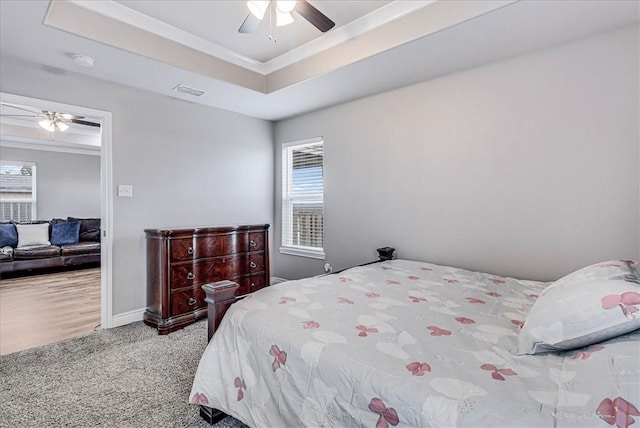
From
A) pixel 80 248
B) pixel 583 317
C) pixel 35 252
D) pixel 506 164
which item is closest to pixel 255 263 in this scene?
pixel 506 164

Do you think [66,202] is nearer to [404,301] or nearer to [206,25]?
[206,25]

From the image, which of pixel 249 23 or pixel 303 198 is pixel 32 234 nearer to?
pixel 303 198

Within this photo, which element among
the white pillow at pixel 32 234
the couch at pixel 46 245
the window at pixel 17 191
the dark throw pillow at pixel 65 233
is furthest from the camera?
Answer: the window at pixel 17 191

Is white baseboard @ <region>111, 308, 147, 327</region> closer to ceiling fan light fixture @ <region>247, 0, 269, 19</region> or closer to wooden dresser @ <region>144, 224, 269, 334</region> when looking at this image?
wooden dresser @ <region>144, 224, 269, 334</region>

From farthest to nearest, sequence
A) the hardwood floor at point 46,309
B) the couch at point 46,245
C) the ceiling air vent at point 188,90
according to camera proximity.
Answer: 1. the couch at point 46,245
2. the ceiling air vent at point 188,90
3. the hardwood floor at point 46,309

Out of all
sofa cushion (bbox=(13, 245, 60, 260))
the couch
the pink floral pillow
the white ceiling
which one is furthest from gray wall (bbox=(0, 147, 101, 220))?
the pink floral pillow

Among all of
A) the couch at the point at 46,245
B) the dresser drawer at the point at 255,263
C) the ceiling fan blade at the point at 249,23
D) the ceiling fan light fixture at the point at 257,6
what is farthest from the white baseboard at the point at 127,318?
the couch at the point at 46,245

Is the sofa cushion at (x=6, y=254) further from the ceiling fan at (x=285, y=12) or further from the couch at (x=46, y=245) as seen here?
the ceiling fan at (x=285, y=12)

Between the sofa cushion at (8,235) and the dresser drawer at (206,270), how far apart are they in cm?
476

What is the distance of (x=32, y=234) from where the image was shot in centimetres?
584

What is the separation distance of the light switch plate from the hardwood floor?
4.38 feet

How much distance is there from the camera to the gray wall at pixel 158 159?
2.94 metres

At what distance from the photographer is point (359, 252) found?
369cm

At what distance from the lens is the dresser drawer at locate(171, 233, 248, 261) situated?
3.11 m
